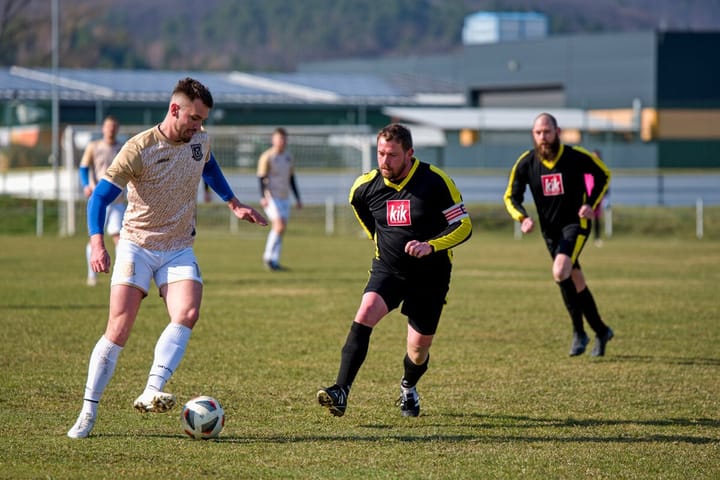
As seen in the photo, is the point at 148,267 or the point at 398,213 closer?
the point at 148,267

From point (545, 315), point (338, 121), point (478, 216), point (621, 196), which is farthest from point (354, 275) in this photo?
point (338, 121)

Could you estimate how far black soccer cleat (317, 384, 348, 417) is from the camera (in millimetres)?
7461

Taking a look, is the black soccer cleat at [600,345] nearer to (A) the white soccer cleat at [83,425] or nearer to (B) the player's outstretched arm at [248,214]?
(B) the player's outstretched arm at [248,214]

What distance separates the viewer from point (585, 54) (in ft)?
196

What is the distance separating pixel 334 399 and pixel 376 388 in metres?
1.98

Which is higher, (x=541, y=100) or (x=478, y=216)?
(x=541, y=100)

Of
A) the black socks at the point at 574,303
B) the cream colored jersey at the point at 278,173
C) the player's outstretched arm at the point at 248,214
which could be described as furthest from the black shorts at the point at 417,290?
the cream colored jersey at the point at 278,173

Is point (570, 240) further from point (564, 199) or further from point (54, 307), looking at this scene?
point (54, 307)

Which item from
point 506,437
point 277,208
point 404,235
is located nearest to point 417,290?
point 404,235

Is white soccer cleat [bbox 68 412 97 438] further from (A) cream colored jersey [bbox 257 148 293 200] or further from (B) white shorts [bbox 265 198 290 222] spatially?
(A) cream colored jersey [bbox 257 148 293 200]

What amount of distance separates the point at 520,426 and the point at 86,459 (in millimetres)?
2904

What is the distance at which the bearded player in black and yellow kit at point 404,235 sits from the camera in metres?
7.75

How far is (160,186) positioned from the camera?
7.42 metres

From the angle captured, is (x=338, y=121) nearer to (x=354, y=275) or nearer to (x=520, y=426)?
A: (x=354, y=275)
